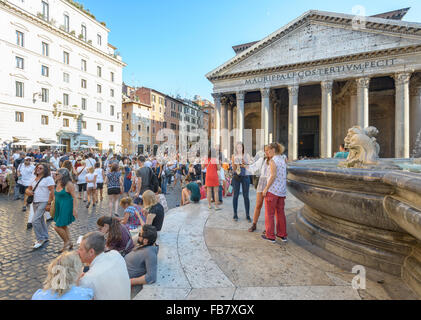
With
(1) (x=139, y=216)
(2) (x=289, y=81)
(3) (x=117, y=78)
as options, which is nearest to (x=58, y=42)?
(3) (x=117, y=78)

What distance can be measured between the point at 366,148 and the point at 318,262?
199cm

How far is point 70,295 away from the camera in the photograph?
1.68m

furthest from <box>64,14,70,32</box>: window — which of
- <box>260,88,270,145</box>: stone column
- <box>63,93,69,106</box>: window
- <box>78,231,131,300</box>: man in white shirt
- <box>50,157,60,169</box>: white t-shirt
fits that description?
<box>78,231,131,300</box>: man in white shirt

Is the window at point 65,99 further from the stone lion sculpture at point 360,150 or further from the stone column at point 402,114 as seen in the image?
the stone column at point 402,114

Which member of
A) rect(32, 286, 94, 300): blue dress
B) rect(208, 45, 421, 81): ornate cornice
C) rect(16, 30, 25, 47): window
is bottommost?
rect(32, 286, 94, 300): blue dress

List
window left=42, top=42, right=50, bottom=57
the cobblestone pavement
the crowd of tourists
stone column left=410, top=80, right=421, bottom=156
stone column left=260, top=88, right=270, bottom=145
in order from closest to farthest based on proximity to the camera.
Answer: the crowd of tourists
the cobblestone pavement
stone column left=410, top=80, right=421, bottom=156
stone column left=260, top=88, right=270, bottom=145
window left=42, top=42, right=50, bottom=57

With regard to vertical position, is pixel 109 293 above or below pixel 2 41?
below

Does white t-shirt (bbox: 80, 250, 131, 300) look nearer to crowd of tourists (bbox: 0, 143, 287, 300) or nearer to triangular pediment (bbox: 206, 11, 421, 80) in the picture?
crowd of tourists (bbox: 0, 143, 287, 300)

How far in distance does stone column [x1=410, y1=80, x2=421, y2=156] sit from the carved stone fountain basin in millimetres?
23205

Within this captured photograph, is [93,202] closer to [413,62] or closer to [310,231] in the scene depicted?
[310,231]

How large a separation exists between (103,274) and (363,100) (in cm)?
2373

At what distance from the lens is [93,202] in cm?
783

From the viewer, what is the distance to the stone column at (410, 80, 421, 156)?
19967 millimetres

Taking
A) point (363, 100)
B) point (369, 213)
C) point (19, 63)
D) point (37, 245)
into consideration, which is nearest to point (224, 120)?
point (363, 100)
